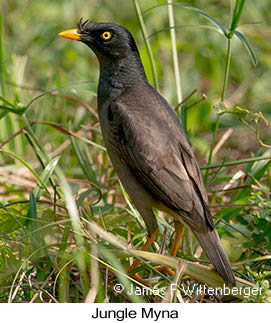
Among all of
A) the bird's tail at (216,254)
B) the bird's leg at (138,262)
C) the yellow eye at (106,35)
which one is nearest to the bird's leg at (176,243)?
the bird's leg at (138,262)

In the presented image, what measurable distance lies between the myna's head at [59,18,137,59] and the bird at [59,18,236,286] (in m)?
0.26

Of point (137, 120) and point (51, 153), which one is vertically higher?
point (137, 120)

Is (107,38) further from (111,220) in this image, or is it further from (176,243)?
(176,243)

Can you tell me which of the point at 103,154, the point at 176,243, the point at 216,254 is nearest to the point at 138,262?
the point at 176,243

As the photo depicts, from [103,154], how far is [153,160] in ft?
4.17

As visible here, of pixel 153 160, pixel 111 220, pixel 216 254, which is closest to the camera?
pixel 216 254

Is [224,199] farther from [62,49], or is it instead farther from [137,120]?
[62,49]

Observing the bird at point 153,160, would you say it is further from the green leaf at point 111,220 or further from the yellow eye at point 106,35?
the yellow eye at point 106,35

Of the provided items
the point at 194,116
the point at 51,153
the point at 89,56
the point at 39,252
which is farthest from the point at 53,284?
the point at 89,56

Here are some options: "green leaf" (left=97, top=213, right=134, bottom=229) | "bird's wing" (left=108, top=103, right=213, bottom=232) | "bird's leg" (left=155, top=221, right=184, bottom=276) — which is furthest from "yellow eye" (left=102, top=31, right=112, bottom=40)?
"bird's leg" (left=155, top=221, right=184, bottom=276)

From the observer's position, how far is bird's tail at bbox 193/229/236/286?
125 inches

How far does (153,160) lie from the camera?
11.9 ft
